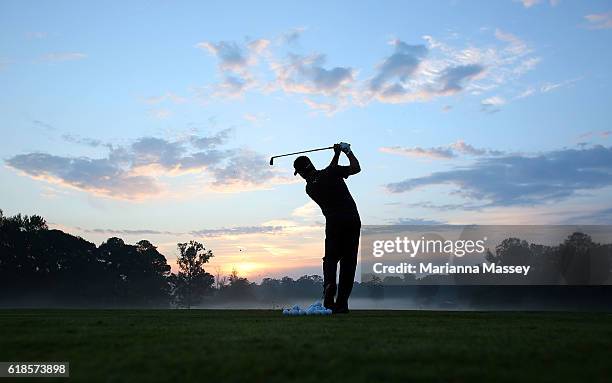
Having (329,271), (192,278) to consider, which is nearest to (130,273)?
(192,278)

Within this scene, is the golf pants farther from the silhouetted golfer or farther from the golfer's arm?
the golfer's arm

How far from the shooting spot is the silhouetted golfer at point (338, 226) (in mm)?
14578

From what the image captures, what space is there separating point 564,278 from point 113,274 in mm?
71005

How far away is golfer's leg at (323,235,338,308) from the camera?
1455 centimetres

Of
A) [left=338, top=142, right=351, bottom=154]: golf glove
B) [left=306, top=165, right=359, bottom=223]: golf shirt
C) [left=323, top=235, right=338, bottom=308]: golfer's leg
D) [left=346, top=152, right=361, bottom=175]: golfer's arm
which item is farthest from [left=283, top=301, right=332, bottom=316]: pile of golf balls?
[left=338, top=142, right=351, bottom=154]: golf glove

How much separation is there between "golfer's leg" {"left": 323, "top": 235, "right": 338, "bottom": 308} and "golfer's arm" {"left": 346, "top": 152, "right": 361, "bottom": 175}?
168cm

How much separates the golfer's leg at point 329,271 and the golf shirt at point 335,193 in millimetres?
622

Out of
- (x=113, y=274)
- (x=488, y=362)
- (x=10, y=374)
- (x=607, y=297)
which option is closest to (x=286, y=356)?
(x=488, y=362)

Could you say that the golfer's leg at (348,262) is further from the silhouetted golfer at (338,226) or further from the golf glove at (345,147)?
the golf glove at (345,147)

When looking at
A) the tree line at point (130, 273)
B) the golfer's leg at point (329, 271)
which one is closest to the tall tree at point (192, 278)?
the tree line at point (130, 273)

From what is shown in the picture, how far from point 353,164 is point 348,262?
233cm

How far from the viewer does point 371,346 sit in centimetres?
636

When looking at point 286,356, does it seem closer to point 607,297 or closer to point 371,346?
point 371,346

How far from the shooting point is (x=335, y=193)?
48.8 feet
